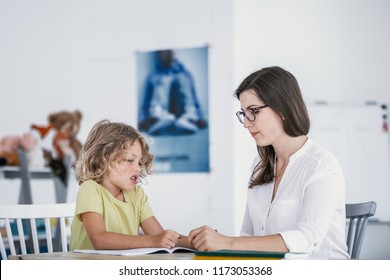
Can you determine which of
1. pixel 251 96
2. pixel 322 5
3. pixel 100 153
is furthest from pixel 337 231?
pixel 322 5

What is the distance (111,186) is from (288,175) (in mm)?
556

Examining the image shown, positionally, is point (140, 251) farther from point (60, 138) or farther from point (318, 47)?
point (60, 138)

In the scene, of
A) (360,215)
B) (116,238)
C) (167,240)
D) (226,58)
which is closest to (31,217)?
(116,238)

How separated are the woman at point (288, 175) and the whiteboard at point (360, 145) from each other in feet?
8.55

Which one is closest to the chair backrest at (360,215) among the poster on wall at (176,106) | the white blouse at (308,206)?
the white blouse at (308,206)

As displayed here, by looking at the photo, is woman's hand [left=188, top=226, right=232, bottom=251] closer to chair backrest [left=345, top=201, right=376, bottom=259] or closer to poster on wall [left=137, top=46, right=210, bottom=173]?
chair backrest [left=345, top=201, right=376, bottom=259]

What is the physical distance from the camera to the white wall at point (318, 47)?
4.49m

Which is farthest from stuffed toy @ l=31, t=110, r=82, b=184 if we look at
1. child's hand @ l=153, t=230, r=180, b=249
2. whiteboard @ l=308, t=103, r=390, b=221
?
child's hand @ l=153, t=230, r=180, b=249

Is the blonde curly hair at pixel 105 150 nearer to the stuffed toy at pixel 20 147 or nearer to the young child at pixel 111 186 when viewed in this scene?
the young child at pixel 111 186

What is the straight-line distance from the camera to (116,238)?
1586mm

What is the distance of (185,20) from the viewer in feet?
15.5
